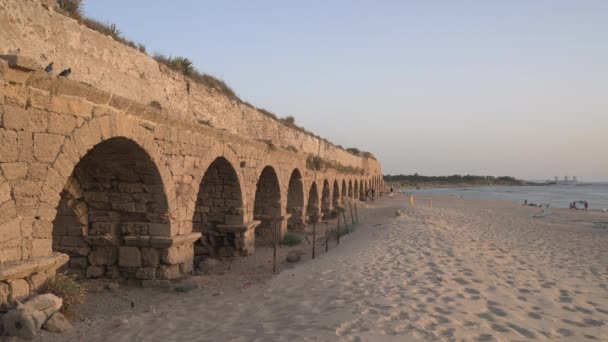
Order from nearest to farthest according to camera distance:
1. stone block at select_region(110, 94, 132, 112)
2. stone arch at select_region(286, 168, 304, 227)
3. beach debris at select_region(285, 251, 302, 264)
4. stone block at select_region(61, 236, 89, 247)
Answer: stone block at select_region(110, 94, 132, 112), stone block at select_region(61, 236, 89, 247), beach debris at select_region(285, 251, 302, 264), stone arch at select_region(286, 168, 304, 227)

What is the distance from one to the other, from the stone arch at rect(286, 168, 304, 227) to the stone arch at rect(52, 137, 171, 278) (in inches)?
310

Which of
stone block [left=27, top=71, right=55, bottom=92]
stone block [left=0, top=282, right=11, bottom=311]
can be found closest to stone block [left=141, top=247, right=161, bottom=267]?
stone block [left=0, top=282, right=11, bottom=311]

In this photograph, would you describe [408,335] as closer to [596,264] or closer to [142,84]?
[142,84]

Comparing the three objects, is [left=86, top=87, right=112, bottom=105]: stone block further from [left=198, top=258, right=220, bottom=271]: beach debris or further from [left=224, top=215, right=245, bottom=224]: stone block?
[left=224, top=215, right=245, bottom=224]: stone block

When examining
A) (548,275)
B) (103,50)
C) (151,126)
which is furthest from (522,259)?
(103,50)

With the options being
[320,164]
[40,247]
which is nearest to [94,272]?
[40,247]

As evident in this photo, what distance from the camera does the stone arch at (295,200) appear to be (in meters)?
14.2

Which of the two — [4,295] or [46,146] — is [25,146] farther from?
[4,295]

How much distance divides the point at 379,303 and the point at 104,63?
4730mm

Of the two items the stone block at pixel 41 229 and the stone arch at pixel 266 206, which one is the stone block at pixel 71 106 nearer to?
the stone block at pixel 41 229

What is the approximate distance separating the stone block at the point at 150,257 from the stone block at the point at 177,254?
115mm

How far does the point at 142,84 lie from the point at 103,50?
2.77 feet

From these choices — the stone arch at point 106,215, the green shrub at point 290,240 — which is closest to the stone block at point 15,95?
the stone arch at point 106,215

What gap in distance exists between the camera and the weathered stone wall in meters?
4.43
